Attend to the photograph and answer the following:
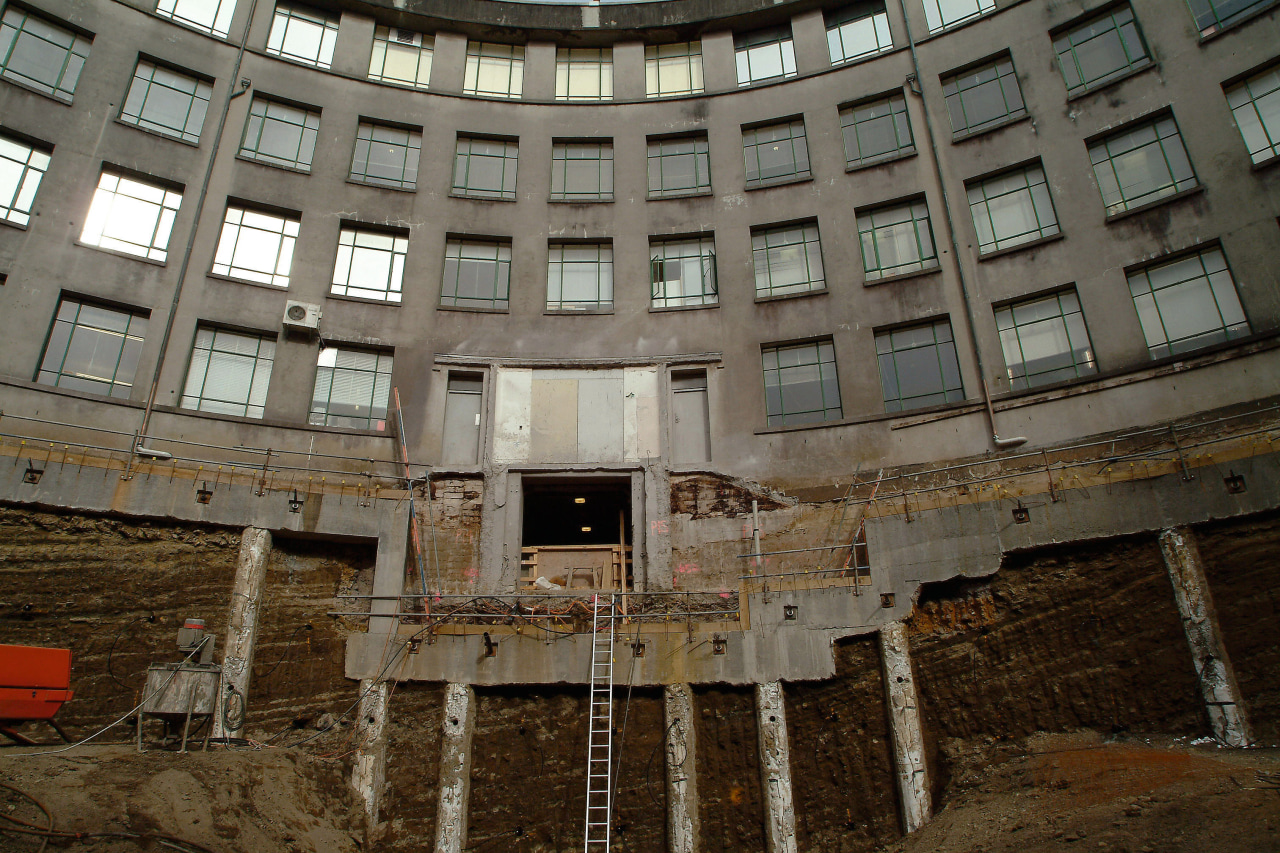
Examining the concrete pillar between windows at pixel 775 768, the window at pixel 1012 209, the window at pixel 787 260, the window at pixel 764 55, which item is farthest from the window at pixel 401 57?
the concrete pillar between windows at pixel 775 768

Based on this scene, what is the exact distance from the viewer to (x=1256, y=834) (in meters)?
9.59

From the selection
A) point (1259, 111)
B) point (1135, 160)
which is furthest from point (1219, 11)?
point (1135, 160)

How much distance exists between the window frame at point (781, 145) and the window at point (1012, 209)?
498 cm

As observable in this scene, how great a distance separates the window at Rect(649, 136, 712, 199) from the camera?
24047 millimetres

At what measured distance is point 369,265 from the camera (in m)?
22.5

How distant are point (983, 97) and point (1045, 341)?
7.84 m

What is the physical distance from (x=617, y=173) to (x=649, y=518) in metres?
11.3

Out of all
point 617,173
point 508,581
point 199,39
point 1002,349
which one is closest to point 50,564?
point 508,581

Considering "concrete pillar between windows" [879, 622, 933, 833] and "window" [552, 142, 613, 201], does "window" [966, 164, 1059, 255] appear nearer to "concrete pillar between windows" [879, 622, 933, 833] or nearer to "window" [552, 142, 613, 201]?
"window" [552, 142, 613, 201]

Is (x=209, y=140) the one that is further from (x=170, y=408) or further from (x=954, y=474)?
(x=954, y=474)

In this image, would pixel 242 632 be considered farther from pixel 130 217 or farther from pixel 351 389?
pixel 130 217

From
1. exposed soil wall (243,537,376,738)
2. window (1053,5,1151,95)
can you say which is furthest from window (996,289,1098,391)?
exposed soil wall (243,537,376,738)

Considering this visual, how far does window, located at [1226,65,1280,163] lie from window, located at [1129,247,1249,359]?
8.80ft

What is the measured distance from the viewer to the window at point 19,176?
19531mm
